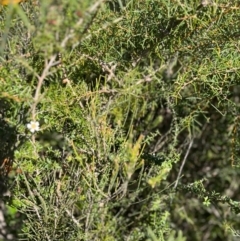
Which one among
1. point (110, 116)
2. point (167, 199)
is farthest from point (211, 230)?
point (110, 116)

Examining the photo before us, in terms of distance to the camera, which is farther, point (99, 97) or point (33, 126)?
point (99, 97)

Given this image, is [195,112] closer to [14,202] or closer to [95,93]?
[95,93]

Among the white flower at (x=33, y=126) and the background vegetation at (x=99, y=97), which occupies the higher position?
the white flower at (x=33, y=126)

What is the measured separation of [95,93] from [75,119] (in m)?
0.10

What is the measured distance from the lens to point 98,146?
1557 millimetres

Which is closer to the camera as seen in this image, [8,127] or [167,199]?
[8,127]

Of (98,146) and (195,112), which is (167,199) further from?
(98,146)

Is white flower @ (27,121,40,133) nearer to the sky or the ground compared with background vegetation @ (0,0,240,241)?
nearer to the sky

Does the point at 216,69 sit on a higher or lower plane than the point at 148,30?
lower

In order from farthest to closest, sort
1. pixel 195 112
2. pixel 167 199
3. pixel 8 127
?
pixel 167 199 → pixel 195 112 → pixel 8 127

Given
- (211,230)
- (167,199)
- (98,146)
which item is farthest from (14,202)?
(211,230)

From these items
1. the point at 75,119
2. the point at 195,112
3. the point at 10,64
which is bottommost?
the point at 195,112

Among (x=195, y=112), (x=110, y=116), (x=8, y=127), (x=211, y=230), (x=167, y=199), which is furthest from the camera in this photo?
(x=211, y=230)

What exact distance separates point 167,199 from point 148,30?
2.25ft
